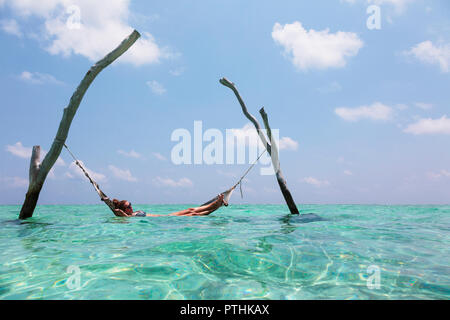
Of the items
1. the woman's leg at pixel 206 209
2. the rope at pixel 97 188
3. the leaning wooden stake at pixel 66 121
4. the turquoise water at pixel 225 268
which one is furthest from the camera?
the woman's leg at pixel 206 209

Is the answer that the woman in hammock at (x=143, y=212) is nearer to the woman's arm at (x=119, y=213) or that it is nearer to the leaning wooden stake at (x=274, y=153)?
the woman's arm at (x=119, y=213)

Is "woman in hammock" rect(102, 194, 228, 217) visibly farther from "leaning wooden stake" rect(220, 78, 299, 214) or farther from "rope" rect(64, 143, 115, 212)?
"leaning wooden stake" rect(220, 78, 299, 214)

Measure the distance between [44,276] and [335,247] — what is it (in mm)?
3978

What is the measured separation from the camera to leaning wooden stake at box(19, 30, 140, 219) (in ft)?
25.9

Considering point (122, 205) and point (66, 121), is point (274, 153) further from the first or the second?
point (66, 121)

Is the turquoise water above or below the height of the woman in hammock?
below

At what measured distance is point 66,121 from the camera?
7945mm

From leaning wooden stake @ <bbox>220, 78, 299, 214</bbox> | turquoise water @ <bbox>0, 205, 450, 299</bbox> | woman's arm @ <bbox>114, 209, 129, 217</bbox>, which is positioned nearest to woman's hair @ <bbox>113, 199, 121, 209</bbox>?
woman's arm @ <bbox>114, 209, 129, 217</bbox>

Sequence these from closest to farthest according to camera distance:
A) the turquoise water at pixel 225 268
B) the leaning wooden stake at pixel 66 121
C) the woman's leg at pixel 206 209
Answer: the turquoise water at pixel 225 268
the leaning wooden stake at pixel 66 121
the woman's leg at pixel 206 209

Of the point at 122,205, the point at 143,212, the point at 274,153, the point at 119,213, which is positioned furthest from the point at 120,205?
the point at 274,153

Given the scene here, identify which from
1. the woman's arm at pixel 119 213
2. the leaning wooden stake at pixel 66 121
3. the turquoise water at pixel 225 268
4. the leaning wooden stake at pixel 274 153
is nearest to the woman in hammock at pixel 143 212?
the woman's arm at pixel 119 213

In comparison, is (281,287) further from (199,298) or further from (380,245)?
(380,245)

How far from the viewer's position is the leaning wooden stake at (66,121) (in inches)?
311
